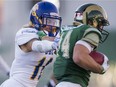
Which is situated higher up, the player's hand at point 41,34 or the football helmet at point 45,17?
the football helmet at point 45,17

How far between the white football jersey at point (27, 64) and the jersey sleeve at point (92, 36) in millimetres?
908

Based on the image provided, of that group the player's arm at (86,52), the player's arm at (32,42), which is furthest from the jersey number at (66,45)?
the player's arm at (32,42)

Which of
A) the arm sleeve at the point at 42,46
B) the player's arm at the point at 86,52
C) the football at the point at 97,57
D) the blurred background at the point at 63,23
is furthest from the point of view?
the blurred background at the point at 63,23

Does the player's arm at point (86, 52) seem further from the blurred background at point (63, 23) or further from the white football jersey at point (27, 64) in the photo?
the blurred background at point (63, 23)

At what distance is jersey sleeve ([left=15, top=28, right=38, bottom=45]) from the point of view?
4.93m

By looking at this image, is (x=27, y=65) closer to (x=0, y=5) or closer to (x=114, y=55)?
(x=114, y=55)

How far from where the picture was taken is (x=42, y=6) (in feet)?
17.3

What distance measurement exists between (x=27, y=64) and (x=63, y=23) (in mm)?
5652

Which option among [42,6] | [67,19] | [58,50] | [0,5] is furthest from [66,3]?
[58,50]

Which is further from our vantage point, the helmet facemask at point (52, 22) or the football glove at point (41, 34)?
the helmet facemask at point (52, 22)

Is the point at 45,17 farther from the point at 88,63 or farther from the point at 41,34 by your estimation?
the point at 88,63

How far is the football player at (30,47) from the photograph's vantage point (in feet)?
16.4

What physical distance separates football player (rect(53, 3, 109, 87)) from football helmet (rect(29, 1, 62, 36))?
53cm

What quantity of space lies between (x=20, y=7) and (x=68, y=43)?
8021 millimetres
